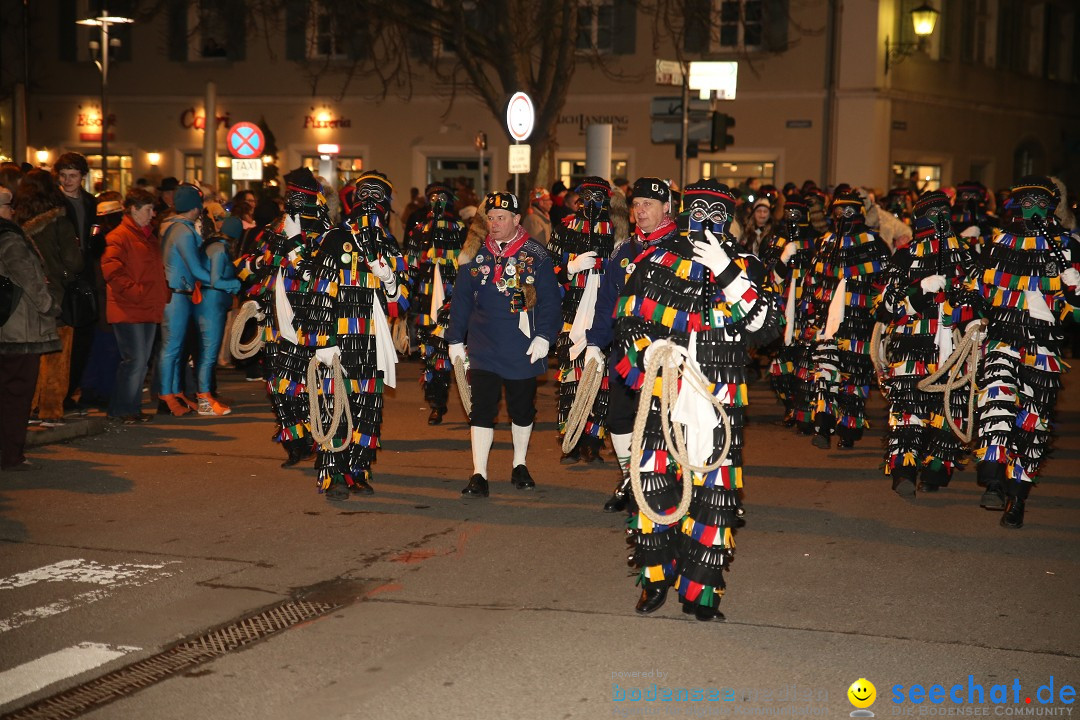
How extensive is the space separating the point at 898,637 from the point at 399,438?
604 cm

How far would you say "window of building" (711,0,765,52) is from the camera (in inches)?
1090

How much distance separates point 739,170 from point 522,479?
2081cm

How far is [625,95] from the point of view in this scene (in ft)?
94.9

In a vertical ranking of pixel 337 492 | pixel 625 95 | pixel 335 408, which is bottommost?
pixel 337 492

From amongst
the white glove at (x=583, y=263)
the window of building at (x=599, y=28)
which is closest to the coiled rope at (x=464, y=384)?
the white glove at (x=583, y=263)

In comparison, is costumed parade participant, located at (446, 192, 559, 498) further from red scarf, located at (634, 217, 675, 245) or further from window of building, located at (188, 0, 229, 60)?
window of building, located at (188, 0, 229, 60)

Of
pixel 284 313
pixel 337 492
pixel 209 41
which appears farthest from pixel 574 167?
pixel 337 492

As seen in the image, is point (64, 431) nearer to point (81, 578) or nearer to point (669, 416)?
point (81, 578)

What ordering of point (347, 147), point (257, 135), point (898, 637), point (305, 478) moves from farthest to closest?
point (347, 147) < point (257, 135) < point (305, 478) < point (898, 637)

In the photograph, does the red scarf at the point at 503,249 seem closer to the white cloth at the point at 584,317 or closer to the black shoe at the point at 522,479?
the white cloth at the point at 584,317

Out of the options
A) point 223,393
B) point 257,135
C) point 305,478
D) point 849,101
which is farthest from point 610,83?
point 305,478

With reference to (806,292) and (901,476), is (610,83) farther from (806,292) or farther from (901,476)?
(901,476)

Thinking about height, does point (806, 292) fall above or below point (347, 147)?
below

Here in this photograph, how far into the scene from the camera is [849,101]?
2738 centimetres
